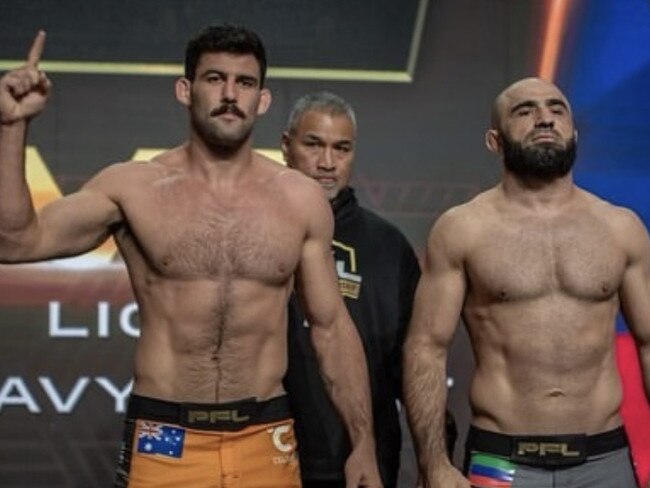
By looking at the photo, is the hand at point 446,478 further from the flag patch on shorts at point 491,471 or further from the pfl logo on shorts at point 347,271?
the pfl logo on shorts at point 347,271

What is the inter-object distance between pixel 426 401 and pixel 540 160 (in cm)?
44

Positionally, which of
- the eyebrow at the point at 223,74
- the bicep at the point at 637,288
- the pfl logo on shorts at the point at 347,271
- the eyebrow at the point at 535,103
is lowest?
the pfl logo on shorts at the point at 347,271

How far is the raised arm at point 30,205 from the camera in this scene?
1.76m

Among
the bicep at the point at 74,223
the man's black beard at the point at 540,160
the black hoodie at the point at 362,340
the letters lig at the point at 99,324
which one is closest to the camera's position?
the bicep at the point at 74,223

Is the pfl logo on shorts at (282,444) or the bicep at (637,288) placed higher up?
the bicep at (637,288)

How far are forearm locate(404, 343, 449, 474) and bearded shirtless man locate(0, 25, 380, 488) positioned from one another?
103mm

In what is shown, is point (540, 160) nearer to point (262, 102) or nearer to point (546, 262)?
point (546, 262)

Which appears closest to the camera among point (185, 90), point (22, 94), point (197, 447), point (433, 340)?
point (22, 94)

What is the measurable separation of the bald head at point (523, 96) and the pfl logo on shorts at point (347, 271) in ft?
1.17

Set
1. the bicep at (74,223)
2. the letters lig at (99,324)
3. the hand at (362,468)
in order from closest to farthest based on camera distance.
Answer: the bicep at (74,223) < the hand at (362,468) < the letters lig at (99,324)

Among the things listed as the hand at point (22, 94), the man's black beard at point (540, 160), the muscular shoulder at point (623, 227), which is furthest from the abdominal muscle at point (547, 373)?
the hand at point (22, 94)

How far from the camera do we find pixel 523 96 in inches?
86.6

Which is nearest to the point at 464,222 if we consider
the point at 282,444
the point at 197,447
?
the point at 282,444

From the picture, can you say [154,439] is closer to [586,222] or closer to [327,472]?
[327,472]
